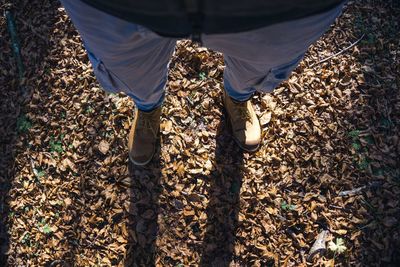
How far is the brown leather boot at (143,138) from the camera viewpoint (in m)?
2.29

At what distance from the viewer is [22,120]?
2.50 meters

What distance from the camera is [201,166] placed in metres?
2.40

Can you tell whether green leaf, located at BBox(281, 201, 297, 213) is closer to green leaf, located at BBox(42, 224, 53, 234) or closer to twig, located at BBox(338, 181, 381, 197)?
twig, located at BBox(338, 181, 381, 197)

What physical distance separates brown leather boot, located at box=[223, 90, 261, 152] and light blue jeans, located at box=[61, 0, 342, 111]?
554mm

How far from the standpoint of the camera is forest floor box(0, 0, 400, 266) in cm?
228

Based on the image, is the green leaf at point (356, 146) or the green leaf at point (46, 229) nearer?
the green leaf at point (46, 229)

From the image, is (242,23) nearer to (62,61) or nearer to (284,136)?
(284,136)

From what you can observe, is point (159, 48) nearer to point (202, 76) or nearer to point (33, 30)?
point (202, 76)

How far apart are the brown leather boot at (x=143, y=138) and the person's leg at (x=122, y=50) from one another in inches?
15.7

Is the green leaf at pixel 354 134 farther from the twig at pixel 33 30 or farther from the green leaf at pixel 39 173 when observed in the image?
the twig at pixel 33 30

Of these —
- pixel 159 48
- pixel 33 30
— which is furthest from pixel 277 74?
pixel 33 30

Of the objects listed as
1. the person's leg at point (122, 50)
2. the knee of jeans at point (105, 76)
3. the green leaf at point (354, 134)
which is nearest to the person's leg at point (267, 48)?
the person's leg at point (122, 50)

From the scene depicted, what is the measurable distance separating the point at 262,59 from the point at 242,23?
1.10 feet

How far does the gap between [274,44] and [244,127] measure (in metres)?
1.21
